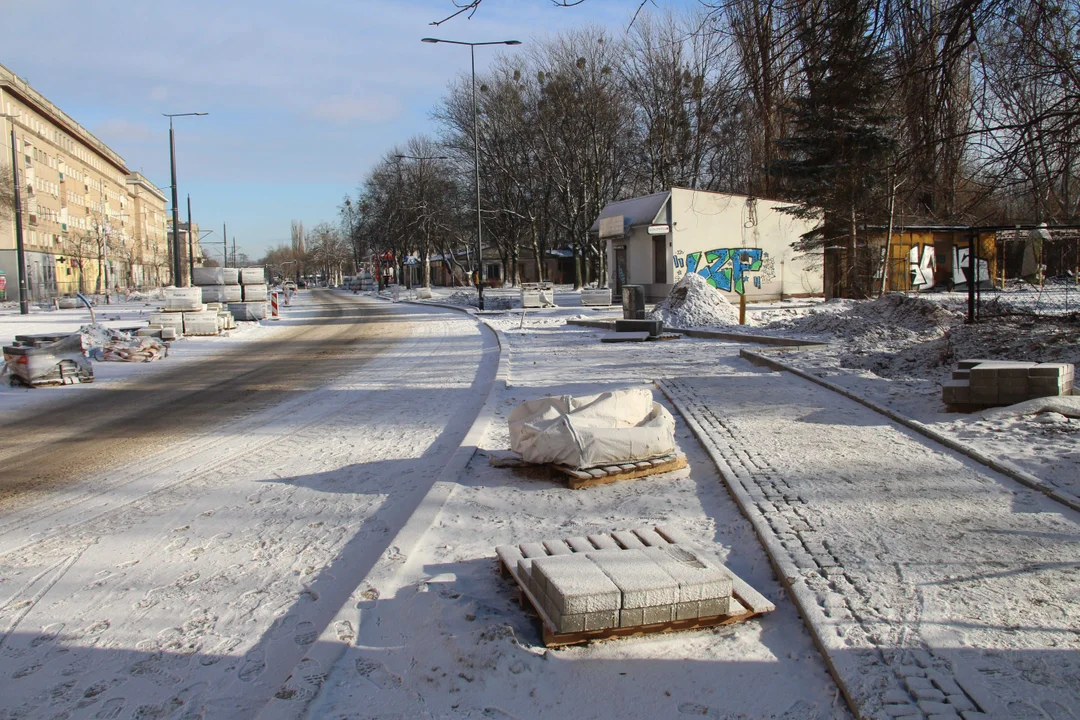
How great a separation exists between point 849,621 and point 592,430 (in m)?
2.94

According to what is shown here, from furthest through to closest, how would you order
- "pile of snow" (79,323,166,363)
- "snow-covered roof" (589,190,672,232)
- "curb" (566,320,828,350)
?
"snow-covered roof" (589,190,672,232), "pile of snow" (79,323,166,363), "curb" (566,320,828,350)

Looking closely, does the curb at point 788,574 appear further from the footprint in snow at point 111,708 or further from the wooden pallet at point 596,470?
the footprint in snow at point 111,708

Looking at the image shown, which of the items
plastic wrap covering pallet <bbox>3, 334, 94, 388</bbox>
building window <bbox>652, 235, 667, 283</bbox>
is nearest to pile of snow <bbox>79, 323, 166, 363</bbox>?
plastic wrap covering pallet <bbox>3, 334, 94, 388</bbox>

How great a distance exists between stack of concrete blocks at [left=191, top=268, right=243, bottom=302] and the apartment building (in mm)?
18274

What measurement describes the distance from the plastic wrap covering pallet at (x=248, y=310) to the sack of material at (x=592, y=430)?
2452cm

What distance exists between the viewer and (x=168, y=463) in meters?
7.57

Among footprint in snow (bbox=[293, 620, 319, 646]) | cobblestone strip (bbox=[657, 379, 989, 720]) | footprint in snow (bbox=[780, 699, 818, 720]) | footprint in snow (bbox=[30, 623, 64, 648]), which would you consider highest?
cobblestone strip (bbox=[657, 379, 989, 720])

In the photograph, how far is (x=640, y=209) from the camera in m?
31.1

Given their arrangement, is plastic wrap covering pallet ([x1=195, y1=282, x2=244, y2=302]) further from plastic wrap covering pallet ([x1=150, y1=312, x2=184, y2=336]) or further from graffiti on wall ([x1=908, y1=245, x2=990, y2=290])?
graffiti on wall ([x1=908, y1=245, x2=990, y2=290])

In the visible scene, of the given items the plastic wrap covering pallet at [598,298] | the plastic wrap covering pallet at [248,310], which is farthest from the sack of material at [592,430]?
the plastic wrap covering pallet at [248,310]

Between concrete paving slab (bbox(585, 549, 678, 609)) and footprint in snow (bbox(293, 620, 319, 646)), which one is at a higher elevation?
concrete paving slab (bbox(585, 549, 678, 609))

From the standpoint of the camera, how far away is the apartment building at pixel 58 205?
190 ft

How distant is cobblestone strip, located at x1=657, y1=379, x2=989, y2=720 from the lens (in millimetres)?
3037

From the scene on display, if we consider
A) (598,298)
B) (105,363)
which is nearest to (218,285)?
(598,298)
